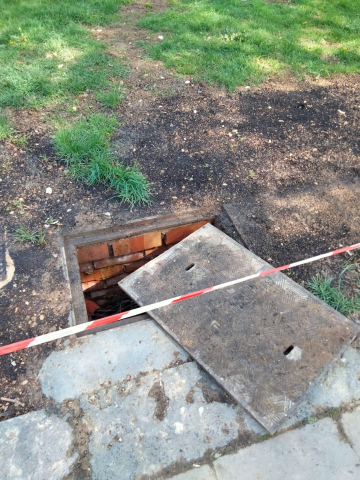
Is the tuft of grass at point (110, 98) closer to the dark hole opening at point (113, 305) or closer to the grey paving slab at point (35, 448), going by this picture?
the dark hole opening at point (113, 305)

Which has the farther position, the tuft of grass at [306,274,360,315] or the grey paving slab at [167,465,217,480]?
the tuft of grass at [306,274,360,315]

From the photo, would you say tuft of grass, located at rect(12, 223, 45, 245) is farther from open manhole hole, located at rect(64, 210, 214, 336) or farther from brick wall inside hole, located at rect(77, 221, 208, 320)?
brick wall inside hole, located at rect(77, 221, 208, 320)

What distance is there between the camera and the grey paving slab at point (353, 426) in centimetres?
212

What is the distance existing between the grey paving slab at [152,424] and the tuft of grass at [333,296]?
4.00ft

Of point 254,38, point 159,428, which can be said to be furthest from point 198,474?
point 254,38

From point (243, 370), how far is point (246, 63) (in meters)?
4.78

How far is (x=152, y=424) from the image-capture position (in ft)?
7.02

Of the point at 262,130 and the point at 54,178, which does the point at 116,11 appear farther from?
the point at 54,178

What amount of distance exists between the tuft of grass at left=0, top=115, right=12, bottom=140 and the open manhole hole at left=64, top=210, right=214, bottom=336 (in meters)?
1.76

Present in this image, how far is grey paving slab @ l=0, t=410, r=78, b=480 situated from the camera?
195 cm

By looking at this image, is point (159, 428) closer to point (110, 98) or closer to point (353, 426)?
point (353, 426)

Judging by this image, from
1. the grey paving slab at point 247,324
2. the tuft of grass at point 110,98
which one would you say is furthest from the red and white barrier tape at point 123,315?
the tuft of grass at point 110,98

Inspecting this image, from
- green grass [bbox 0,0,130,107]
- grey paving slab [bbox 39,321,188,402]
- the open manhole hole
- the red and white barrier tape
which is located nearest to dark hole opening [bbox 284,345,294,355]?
the red and white barrier tape

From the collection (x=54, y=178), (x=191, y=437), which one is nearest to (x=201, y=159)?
(x=54, y=178)
